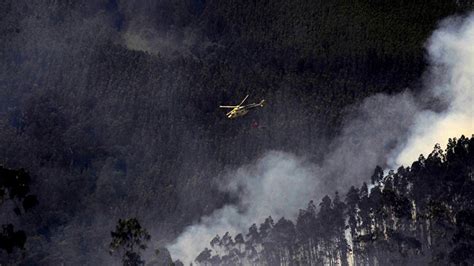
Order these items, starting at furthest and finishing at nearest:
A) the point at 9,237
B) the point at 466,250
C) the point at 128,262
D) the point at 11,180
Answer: the point at 466,250 < the point at 128,262 < the point at 11,180 < the point at 9,237

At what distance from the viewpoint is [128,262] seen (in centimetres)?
17725

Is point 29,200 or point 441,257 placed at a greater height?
point 441,257

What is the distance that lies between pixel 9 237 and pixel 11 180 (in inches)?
536

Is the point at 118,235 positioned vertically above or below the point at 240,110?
below

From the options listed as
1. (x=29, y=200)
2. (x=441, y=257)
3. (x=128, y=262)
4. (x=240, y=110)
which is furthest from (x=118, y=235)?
(x=441, y=257)

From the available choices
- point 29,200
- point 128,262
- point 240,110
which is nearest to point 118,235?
point 128,262

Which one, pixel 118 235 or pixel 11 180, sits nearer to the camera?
pixel 11 180

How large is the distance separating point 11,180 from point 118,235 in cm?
4490

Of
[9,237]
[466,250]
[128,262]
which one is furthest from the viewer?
[466,250]

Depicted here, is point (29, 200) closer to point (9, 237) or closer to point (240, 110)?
point (9, 237)

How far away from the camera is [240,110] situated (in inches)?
7338

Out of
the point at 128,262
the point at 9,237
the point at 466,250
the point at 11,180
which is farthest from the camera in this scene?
the point at 466,250

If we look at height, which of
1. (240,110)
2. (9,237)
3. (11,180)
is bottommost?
(9,237)

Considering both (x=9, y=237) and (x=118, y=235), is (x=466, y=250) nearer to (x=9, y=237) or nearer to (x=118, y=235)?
(x=118, y=235)
